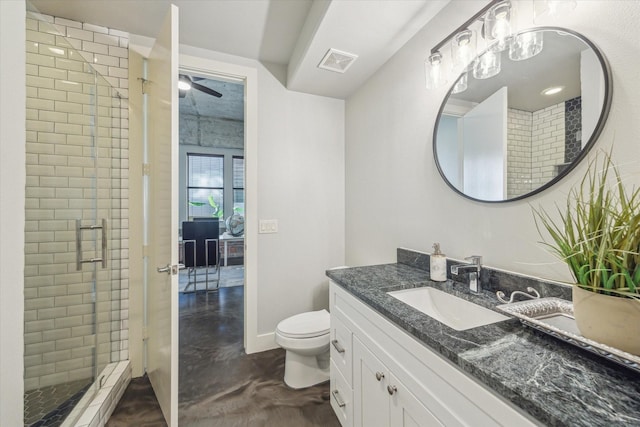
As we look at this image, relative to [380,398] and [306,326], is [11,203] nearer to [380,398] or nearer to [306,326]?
[380,398]

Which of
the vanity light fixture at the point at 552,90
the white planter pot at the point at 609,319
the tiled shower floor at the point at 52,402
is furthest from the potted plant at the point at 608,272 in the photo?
the tiled shower floor at the point at 52,402

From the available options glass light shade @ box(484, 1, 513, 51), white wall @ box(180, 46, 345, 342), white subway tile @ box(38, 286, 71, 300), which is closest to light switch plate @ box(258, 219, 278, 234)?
white wall @ box(180, 46, 345, 342)

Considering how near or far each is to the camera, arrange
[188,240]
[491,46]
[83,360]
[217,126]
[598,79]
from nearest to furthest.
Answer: [598,79] < [491,46] < [83,360] < [188,240] < [217,126]

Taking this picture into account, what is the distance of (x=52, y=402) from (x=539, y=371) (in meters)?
2.26

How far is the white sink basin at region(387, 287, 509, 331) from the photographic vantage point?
38.3 inches

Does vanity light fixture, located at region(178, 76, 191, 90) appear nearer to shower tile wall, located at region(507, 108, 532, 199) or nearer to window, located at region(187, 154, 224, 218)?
shower tile wall, located at region(507, 108, 532, 199)

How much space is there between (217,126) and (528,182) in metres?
5.40

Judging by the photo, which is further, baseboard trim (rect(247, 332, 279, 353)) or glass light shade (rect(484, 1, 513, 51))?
baseboard trim (rect(247, 332, 279, 353))

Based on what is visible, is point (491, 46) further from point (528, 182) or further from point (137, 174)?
point (137, 174)

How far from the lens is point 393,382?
3.01ft

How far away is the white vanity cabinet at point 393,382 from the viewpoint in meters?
0.62

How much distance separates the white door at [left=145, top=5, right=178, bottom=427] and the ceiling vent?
0.92 m

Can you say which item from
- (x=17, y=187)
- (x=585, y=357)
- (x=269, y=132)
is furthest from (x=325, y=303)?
(x=17, y=187)

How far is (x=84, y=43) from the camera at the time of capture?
178cm
